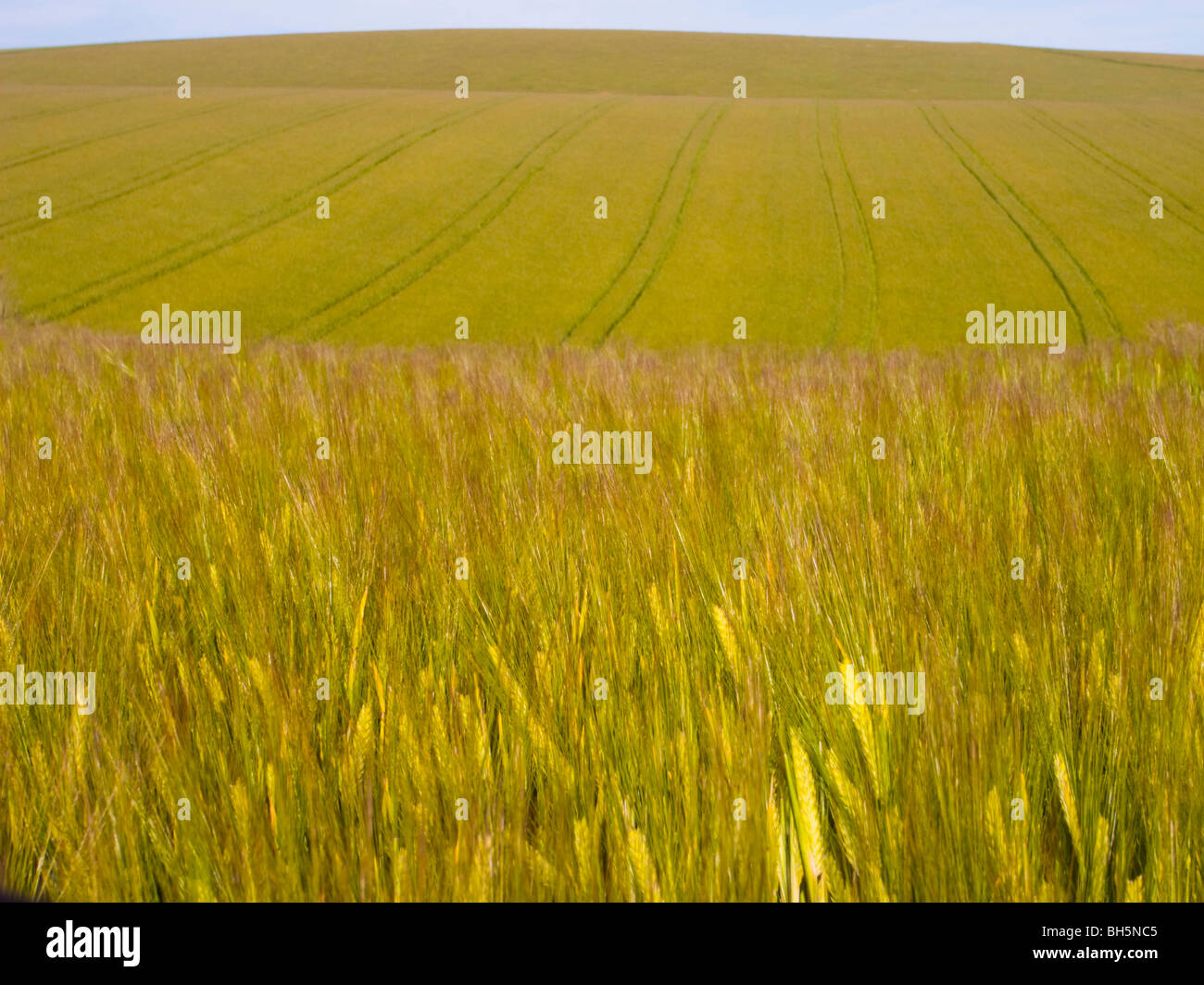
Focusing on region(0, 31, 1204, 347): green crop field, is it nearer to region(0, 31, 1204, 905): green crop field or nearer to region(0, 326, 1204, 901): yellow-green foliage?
region(0, 31, 1204, 905): green crop field

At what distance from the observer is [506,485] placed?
1.79 m

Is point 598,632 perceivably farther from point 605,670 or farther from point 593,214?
point 593,214

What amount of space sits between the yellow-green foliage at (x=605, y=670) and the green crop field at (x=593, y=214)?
8451 mm

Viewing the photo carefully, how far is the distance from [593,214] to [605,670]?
21.9m

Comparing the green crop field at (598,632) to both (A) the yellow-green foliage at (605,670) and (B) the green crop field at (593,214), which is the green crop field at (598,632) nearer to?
(A) the yellow-green foliage at (605,670)

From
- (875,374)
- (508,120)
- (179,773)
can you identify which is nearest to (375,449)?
(179,773)

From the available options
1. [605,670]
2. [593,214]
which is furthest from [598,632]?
[593,214]

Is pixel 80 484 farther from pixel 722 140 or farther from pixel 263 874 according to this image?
pixel 722 140

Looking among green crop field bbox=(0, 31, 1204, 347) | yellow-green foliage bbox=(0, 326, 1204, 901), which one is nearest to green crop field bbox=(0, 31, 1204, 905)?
yellow-green foliage bbox=(0, 326, 1204, 901)

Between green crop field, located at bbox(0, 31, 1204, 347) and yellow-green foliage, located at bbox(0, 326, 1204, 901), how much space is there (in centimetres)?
845

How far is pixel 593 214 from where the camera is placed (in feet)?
71.6

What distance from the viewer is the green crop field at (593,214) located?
1716 cm

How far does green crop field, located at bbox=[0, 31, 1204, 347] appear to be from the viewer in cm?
1716

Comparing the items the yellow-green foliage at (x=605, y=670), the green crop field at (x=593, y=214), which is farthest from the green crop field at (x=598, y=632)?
the green crop field at (x=593, y=214)
